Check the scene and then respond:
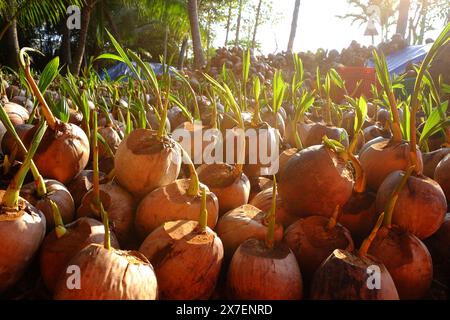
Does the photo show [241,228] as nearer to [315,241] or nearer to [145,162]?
[315,241]

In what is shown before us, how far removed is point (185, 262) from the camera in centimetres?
82

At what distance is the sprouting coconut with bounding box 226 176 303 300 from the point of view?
80 cm

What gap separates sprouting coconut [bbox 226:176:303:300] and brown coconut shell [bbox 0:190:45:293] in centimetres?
44

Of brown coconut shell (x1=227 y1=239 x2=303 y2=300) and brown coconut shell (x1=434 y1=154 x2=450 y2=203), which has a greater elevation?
brown coconut shell (x1=434 y1=154 x2=450 y2=203)

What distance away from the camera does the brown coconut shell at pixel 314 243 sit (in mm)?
916

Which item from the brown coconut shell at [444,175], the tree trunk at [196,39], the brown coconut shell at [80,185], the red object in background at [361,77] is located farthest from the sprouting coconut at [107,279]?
the tree trunk at [196,39]

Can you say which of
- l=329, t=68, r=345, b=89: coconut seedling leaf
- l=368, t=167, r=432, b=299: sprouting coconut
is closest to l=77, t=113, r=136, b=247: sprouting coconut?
l=368, t=167, r=432, b=299: sprouting coconut

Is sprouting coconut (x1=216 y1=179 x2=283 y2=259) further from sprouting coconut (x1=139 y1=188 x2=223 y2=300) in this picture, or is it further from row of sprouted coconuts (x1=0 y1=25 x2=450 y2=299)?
sprouting coconut (x1=139 y1=188 x2=223 y2=300)

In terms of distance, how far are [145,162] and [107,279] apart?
43cm

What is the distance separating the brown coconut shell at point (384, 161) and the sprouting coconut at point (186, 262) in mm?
594

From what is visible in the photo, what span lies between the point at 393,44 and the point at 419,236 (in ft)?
30.8

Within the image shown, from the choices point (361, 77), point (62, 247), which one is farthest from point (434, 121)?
point (361, 77)
